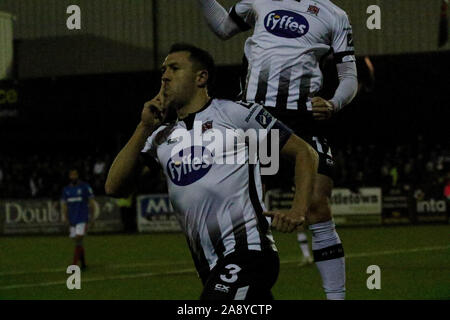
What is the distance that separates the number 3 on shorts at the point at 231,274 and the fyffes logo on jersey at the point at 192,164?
20.9 inches

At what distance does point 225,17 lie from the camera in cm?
579

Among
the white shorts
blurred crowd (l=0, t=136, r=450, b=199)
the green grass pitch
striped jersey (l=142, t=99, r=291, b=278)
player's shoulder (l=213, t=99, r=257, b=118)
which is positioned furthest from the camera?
blurred crowd (l=0, t=136, r=450, b=199)

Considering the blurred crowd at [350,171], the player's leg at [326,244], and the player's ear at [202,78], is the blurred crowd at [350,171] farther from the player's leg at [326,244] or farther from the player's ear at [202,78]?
the player's ear at [202,78]

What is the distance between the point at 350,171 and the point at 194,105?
846 inches

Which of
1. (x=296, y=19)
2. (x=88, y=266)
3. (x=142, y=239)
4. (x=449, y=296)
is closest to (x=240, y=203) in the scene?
(x=296, y=19)

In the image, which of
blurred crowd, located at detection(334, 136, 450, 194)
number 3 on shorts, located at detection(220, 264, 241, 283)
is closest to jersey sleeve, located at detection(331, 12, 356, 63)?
number 3 on shorts, located at detection(220, 264, 241, 283)

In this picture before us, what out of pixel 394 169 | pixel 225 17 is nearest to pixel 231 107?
pixel 225 17

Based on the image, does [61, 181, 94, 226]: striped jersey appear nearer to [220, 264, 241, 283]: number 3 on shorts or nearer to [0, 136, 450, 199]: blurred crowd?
[0, 136, 450, 199]: blurred crowd

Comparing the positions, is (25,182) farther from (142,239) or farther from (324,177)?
(324,177)

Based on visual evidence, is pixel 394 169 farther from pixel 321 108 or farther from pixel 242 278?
pixel 242 278

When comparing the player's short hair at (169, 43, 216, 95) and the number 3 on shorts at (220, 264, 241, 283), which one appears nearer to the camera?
the number 3 on shorts at (220, 264, 241, 283)

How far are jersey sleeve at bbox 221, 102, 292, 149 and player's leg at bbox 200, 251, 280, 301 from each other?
0.67 meters

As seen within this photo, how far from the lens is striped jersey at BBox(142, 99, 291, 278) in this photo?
181 inches

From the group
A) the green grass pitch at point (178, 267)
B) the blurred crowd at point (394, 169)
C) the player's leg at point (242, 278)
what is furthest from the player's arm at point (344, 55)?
the blurred crowd at point (394, 169)
